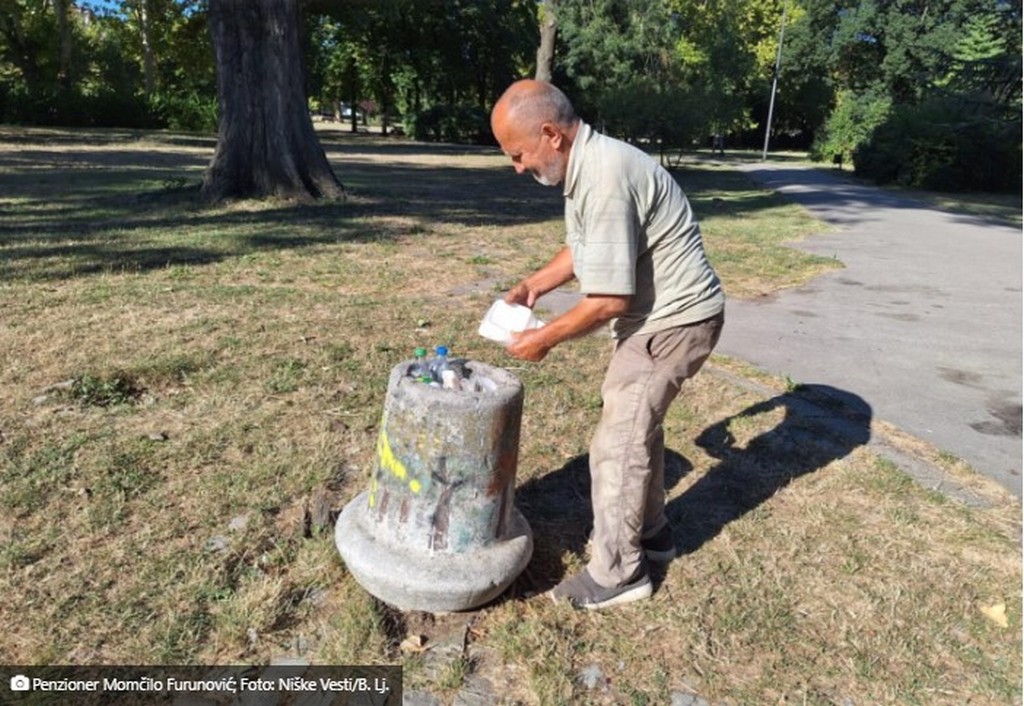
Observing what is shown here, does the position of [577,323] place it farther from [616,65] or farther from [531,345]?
[616,65]

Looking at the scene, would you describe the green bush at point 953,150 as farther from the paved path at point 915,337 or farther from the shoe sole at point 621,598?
the shoe sole at point 621,598

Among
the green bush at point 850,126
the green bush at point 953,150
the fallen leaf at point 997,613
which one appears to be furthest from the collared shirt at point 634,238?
the green bush at point 850,126

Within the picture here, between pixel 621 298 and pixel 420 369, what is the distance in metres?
0.82

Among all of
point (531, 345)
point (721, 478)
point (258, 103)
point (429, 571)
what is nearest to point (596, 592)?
point (429, 571)

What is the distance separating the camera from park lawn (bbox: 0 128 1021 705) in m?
2.46

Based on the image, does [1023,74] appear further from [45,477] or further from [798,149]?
[798,149]

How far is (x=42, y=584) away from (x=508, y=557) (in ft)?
5.34

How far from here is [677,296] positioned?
2521mm

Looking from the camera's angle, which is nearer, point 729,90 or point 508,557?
point 508,557

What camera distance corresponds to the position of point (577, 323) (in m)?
2.28

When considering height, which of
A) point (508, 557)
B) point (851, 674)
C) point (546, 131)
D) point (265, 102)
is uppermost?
point (265, 102)

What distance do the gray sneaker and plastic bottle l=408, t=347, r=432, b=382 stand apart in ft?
3.04

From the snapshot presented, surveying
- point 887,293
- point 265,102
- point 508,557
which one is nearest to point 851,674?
point 508,557

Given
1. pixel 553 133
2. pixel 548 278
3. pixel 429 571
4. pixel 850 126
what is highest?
pixel 850 126
